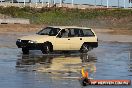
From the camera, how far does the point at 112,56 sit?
30078mm

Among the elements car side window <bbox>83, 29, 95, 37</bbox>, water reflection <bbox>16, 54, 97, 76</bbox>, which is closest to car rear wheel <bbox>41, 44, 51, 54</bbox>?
water reflection <bbox>16, 54, 97, 76</bbox>

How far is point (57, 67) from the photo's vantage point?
23531 millimetres

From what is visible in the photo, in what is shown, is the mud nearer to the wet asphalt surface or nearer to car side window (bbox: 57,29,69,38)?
the wet asphalt surface

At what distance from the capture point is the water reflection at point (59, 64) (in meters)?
22.2

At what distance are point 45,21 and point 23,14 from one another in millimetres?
9710

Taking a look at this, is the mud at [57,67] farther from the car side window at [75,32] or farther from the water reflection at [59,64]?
the car side window at [75,32]

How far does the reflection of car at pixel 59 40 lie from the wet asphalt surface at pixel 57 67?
1.32ft

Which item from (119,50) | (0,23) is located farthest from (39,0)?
(119,50)

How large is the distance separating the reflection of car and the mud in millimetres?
412

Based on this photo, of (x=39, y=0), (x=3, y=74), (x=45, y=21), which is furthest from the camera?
(x=39, y=0)

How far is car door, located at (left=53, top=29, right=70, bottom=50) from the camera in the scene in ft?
101

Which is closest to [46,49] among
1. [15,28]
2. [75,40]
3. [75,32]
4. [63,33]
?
[63,33]

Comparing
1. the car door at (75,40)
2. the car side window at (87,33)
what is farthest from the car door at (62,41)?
the car side window at (87,33)

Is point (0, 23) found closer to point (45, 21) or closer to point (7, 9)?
point (45, 21)
